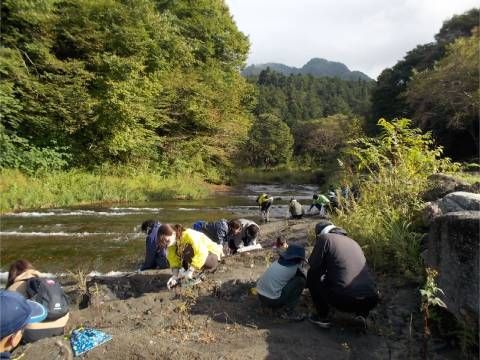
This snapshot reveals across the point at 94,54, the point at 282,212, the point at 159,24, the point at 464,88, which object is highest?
the point at 159,24

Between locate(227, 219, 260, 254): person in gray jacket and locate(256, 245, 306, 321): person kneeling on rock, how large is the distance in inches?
126

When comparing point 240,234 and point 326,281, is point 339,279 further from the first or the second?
point 240,234

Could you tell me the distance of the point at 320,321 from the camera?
516 centimetres

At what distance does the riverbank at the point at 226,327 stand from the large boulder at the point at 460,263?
22.2 inches

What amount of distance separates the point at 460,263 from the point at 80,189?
15.8m

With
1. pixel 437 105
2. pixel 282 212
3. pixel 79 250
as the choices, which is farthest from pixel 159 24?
pixel 79 250

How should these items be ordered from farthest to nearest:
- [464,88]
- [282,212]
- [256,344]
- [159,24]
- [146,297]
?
[159,24]
[464,88]
[282,212]
[146,297]
[256,344]

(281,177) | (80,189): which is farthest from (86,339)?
(281,177)

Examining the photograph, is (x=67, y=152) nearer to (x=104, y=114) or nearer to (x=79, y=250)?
(x=104, y=114)

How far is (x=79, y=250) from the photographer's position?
30.8 feet

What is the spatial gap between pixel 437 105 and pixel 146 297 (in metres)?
19.1

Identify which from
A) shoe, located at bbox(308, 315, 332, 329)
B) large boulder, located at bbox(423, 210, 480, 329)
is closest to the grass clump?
large boulder, located at bbox(423, 210, 480, 329)

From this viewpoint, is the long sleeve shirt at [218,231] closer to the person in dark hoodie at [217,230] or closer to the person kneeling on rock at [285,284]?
the person in dark hoodie at [217,230]

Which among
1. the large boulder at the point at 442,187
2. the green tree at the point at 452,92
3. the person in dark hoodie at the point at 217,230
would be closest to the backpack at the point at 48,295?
the person in dark hoodie at the point at 217,230
